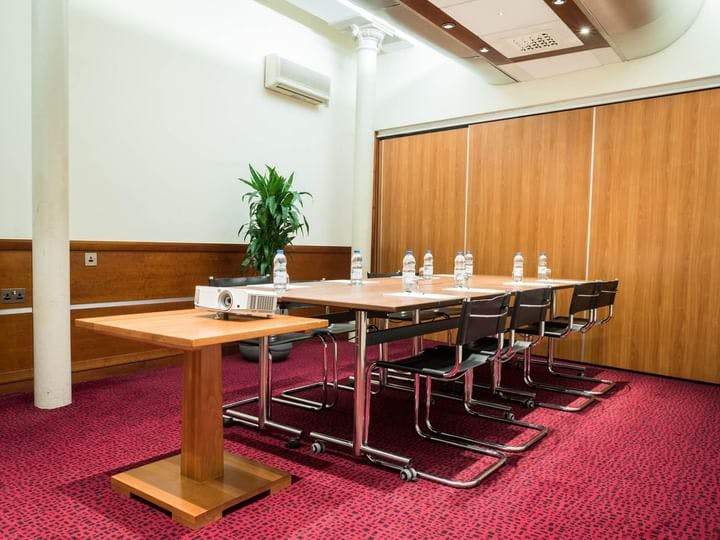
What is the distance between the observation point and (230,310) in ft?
7.24

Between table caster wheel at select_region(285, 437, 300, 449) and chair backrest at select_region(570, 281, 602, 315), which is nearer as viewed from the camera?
table caster wheel at select_region(285, 437, 300, 449)

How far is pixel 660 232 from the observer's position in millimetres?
4828

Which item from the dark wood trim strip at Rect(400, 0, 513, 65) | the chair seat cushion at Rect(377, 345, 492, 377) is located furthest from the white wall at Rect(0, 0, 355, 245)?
the chair seat cushion at Rect(377, 345, 492, 377)

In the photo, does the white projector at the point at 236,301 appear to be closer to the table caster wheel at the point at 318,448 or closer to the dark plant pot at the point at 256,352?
the table caster wheel at the point at 318,448

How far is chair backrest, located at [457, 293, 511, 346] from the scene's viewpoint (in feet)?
Result: 8.82

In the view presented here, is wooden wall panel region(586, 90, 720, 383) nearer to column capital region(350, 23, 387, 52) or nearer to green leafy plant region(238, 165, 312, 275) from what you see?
column capital region(350, 23, 387, 52)

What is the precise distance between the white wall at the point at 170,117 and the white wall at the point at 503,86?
84cm

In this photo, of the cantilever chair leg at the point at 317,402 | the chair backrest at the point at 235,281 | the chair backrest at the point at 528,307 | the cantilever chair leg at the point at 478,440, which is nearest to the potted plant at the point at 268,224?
the cantilever chair leg at the point at 317,402

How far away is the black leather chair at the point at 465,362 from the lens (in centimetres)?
267

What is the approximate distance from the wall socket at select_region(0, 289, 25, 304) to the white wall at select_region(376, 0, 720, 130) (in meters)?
4.27

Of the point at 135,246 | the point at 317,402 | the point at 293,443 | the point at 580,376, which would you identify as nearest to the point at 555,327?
the point at 580,376

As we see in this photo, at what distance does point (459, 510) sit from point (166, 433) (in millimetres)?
1707

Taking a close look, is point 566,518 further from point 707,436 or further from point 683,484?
point 707,436

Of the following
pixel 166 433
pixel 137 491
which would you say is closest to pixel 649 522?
pixel 137 491
